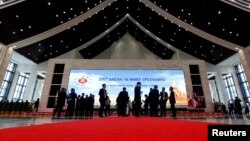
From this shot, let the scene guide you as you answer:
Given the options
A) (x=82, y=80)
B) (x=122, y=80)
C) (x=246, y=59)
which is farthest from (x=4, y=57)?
(x=246, y=59)

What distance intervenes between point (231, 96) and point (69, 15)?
18981mm

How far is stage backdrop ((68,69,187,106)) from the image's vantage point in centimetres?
1345

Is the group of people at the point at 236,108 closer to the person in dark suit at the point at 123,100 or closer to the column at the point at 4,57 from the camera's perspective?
the person in dark suit at the point at 123,100

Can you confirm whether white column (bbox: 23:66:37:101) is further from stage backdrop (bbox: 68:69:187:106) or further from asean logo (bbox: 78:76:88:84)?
asean logo (bbox: 78:76:88:84)

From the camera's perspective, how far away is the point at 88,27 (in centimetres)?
1612

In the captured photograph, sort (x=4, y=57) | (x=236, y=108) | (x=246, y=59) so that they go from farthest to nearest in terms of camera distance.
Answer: (x=4, y=57), (x=246, y=59), (x=236, y=108)

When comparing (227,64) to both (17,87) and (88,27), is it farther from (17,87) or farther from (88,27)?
(17,87)

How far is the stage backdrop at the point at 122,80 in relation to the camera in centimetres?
1345

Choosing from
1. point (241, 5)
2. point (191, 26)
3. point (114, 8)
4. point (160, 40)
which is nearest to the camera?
point (241, 5)

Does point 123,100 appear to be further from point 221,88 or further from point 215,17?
point 221,88

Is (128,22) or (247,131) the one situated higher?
(128,22)

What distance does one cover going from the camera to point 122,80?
13.9m

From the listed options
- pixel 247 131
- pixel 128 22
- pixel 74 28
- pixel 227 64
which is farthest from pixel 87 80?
pixel 227 64

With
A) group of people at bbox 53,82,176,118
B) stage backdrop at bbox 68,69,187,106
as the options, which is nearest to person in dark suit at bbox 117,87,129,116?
group of people at bbox 53,82,176,118
